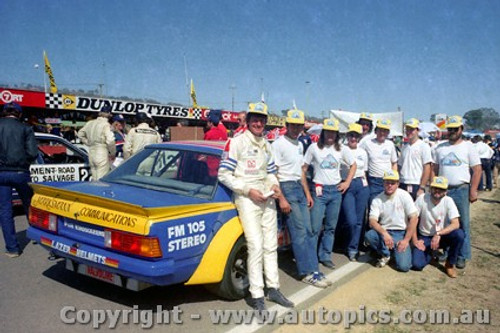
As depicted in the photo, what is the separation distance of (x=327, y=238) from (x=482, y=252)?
294 cm

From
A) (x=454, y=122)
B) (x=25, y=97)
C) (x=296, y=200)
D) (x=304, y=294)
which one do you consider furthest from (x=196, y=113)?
(x=304, y=294)

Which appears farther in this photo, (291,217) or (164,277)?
(291,217)

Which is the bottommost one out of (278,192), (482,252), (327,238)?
(482,252)

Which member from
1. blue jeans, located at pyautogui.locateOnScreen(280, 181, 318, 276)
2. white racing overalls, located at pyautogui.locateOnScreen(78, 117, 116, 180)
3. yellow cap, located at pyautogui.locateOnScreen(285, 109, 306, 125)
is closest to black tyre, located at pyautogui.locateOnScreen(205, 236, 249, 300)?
blue jeans, located at pyautogui.locateOnScreen(280, 181, 318, 276)

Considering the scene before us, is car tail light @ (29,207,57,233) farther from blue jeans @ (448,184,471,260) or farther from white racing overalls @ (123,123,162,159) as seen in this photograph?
blue jeans @ (448,184,471,260)

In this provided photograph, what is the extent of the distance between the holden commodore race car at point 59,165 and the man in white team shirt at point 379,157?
5.37 metres

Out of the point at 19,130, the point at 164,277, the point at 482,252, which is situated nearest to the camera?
the point at 164,277

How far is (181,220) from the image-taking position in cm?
329

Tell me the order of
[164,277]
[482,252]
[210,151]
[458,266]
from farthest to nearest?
[482,252] < [458,266] < [210,151] < [164,277]

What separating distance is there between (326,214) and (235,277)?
1705mm

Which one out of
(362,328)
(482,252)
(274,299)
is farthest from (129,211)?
(482,252)

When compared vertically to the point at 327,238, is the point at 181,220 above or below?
above

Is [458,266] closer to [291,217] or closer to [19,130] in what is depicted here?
[291,217]

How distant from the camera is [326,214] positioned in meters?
5.09
